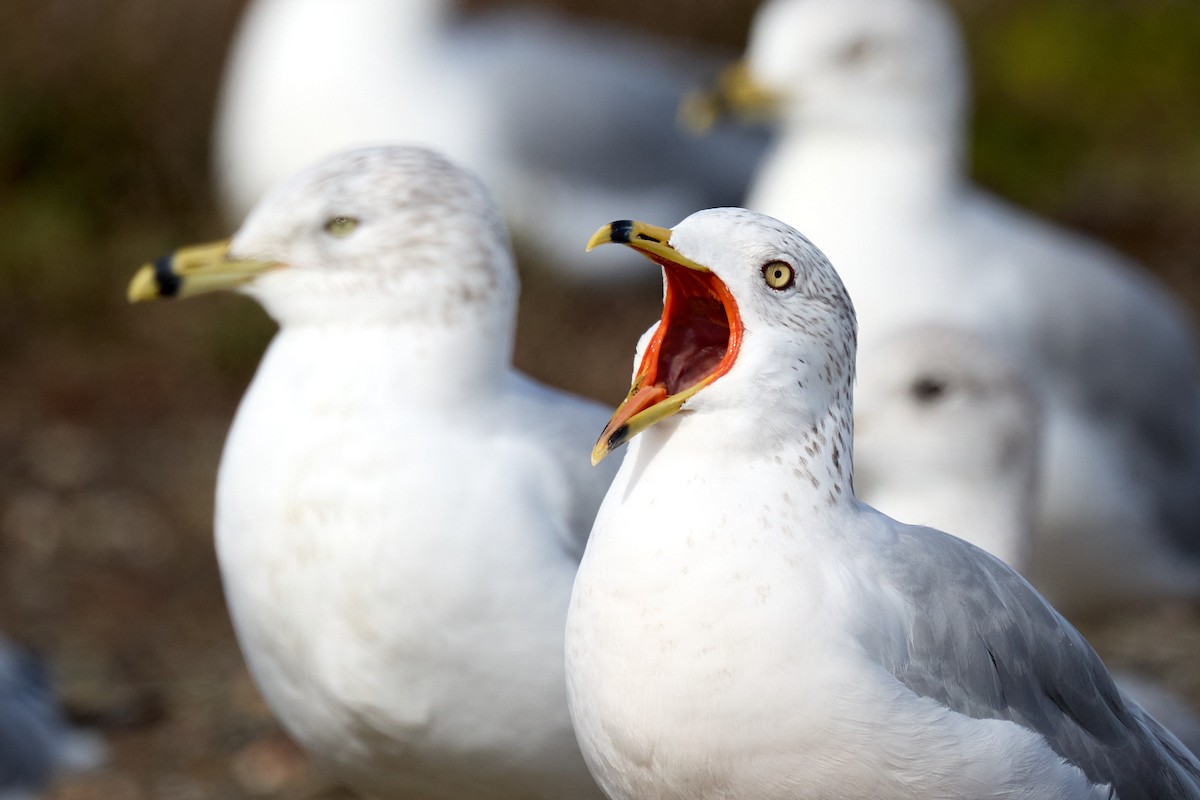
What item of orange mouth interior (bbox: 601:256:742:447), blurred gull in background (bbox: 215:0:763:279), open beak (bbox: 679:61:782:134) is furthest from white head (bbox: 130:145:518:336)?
blurred gull in background (bbox: 215:0:763:279)

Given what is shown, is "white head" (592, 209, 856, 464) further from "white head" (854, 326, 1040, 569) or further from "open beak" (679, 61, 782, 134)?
"open beak" (679, 61, 782, 134)

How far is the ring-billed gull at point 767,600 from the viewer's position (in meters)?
2.36

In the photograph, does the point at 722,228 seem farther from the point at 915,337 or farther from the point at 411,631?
the point at 915,337

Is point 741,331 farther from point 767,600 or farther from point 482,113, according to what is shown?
point 482,113

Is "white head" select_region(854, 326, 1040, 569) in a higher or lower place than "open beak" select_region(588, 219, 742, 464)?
lower

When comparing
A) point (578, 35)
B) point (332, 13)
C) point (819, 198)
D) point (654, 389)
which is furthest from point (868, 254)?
point (578, 35)

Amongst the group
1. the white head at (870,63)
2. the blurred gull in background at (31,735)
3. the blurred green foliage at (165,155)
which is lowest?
the blurred gull in background at (31,735)

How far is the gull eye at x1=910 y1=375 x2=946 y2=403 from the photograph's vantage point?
151 inches

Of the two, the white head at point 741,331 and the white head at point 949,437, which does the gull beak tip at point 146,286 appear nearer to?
the white head at point 741,331

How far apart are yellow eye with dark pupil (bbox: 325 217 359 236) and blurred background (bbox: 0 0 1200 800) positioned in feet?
5.91

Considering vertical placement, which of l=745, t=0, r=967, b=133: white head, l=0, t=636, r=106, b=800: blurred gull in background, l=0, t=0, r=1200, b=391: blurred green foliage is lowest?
l=0, t=636, r=106, b=800: blurred gull in background

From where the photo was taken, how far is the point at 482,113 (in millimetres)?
7898

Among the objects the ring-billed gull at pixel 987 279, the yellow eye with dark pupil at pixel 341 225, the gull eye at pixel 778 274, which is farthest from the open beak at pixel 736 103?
the gull eye at pixel 778 274

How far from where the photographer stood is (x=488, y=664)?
307 centimetres
